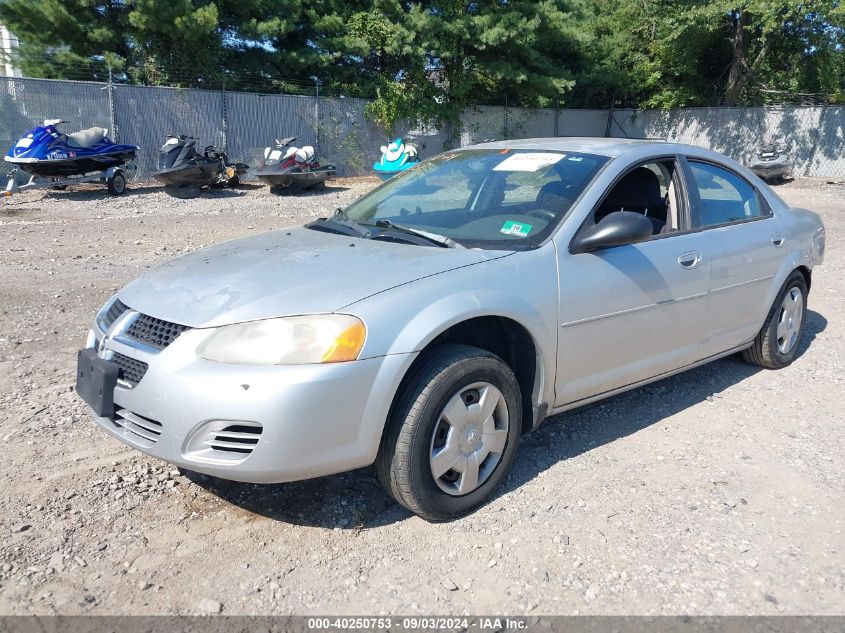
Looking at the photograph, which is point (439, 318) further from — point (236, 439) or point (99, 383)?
point (99, 383)

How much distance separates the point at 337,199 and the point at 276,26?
690 cm

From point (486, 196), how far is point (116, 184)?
11816 millimetres

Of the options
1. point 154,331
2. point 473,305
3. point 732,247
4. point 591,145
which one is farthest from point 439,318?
point 732,247

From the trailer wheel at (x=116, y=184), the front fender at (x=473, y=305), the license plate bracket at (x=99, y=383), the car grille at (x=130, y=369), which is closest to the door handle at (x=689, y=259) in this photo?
the front fender at (x=473, y=305)

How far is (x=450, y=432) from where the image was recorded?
9.98 ft

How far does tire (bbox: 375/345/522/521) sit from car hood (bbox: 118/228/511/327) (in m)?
0.41

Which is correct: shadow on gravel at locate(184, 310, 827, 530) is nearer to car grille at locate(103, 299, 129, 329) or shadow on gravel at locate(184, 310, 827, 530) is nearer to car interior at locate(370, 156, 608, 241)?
car grille at locate(103, 299, 129, 329)

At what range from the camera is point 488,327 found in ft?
11.1

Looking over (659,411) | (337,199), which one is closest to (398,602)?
(659,411)

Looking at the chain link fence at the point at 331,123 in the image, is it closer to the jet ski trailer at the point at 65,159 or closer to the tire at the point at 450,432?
the jet ski trailer at the point at 65,159

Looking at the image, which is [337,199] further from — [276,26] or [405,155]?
[276,26]

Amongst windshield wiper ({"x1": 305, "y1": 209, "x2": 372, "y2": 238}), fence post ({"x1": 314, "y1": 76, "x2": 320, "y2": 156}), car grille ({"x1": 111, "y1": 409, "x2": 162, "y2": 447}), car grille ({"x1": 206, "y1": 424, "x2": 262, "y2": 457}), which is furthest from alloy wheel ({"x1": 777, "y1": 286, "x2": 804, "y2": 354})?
fence post ({"x1": 314, "y1": 76, "x2": 320, "y2": 156})

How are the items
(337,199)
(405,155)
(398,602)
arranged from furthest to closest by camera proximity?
1. (405,155)
2. (337,199)
3. (398,602)

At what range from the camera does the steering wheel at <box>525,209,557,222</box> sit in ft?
11.7
